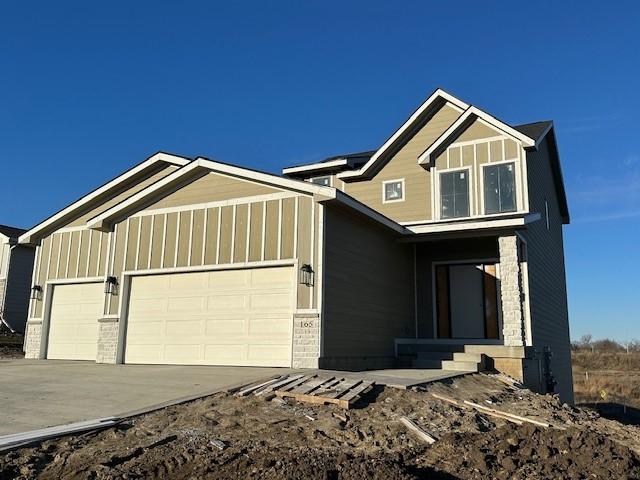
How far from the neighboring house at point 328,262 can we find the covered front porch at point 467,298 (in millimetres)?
39

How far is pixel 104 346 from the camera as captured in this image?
44.4ft

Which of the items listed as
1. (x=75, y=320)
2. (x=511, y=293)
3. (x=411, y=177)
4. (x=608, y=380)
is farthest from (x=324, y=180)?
(x=608, y=380)

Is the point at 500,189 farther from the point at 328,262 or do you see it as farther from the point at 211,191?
the point at 211,191

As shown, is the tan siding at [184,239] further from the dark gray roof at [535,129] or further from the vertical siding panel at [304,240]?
the dark gray roof at [535,129]

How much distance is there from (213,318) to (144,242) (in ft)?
9.61

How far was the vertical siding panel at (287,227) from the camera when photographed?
1158 cm

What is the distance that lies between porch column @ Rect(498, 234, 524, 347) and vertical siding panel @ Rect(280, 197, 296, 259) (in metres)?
5.17

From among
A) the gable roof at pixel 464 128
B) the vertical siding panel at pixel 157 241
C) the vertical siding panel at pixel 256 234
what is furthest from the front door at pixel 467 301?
the vertical siding panel at pixel 157 241

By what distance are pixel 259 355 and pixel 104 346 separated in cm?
444

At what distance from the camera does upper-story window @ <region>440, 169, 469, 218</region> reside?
1534cm

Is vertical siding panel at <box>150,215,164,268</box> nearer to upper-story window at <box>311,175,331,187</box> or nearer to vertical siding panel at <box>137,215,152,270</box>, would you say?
vertical siding panel at <box>137,215,152,270</box>

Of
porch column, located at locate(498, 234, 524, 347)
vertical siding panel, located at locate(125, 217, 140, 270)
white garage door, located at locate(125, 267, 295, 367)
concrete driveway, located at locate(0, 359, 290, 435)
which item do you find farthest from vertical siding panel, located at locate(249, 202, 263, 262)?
porch column, located at locate(498, 234, 524, 347)

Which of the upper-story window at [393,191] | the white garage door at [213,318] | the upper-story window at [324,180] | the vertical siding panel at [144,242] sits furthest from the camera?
the upper-story window at [324,180]

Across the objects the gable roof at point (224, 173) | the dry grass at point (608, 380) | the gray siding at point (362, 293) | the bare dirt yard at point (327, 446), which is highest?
the gable roof at point (224, 173)
